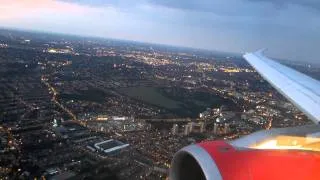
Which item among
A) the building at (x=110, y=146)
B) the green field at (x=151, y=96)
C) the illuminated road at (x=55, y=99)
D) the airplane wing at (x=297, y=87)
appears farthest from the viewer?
the green field at (x=151, y=96)

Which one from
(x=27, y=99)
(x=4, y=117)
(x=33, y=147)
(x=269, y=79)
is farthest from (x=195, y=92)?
(x=269, y=79)

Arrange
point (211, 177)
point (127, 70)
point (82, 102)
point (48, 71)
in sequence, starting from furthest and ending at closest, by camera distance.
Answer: point (127, 70)
point (48, 71)
point (82, 102)
point (211, 177)

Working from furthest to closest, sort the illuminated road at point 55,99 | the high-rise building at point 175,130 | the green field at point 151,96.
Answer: the green field at point 151,96
the illuminated road at point 55,99
the high-rise building at point 175,130

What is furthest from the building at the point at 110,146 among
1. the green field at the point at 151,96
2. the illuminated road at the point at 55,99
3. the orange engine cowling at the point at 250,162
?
the orange engine cowling at the point at 250,162

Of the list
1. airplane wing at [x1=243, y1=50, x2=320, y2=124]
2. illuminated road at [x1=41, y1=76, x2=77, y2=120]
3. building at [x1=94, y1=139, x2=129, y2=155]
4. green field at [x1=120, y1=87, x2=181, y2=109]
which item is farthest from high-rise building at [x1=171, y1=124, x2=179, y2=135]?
airplane wing at [x1=243, y1=50, x2=320, y2=124]

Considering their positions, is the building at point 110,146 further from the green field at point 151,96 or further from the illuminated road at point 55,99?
the green field at point 151,96

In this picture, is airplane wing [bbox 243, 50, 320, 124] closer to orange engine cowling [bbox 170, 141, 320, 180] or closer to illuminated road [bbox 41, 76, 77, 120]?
orange engine cowling [bbox 170, 141, 320, 180]

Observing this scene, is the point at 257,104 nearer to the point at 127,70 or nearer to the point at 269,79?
the point at 127,70
